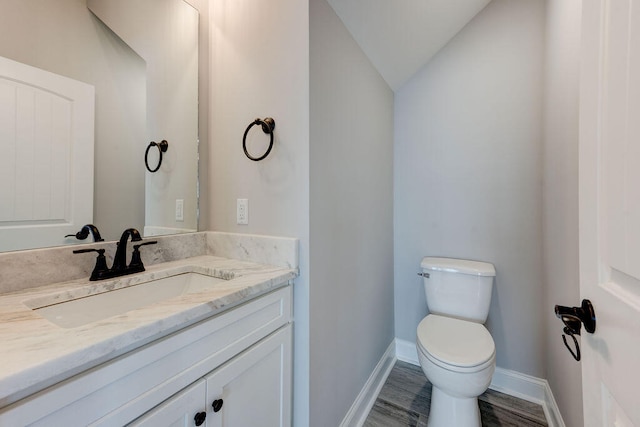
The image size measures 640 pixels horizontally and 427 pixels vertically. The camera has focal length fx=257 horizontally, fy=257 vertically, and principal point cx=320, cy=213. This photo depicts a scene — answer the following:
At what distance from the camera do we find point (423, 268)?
1.71m

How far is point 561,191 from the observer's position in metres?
1.25

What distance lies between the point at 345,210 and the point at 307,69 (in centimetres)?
66

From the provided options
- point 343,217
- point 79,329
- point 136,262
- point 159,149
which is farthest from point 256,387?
point 159,149

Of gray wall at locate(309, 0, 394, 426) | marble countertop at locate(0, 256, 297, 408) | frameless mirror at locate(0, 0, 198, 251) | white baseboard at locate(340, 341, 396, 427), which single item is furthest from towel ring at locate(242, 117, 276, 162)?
white baseboard at locate(340, 341, 396, 427)

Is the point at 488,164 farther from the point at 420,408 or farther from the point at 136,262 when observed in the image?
the point at 136,262

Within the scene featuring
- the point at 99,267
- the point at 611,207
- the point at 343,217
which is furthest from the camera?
the point at 343,217

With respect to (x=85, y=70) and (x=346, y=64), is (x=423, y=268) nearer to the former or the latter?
(x=346, y=64)

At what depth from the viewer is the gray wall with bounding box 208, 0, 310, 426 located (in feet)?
3.42

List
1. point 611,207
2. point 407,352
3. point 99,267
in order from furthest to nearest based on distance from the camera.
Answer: point 407,352, point 99,267, point 611,207

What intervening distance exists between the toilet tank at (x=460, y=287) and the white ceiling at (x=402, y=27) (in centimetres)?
136

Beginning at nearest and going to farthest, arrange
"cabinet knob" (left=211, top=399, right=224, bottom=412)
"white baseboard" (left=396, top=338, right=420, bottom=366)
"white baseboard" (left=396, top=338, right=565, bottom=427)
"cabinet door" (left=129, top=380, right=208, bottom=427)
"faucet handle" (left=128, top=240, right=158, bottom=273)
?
"cabinet door" (left=129, top=380, right=208, bottom=427)
"cabinet knob" (left=211, top=399, right=224, bottom=412)
"faucet handle" (left=128, top=240, right=158, bottom=273)
"white baseboard" (left=396, top=338, right=565, bottom=427)
"white baseboard" (left=396, top=338, right=420, bottom=366)

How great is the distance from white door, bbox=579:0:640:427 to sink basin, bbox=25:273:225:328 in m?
Result: 1.03

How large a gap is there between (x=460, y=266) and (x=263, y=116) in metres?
1.44

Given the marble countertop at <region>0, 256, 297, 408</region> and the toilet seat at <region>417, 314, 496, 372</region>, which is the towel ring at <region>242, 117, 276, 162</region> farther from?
the toilet seat at <region>417, 314, 496, 372</region>
